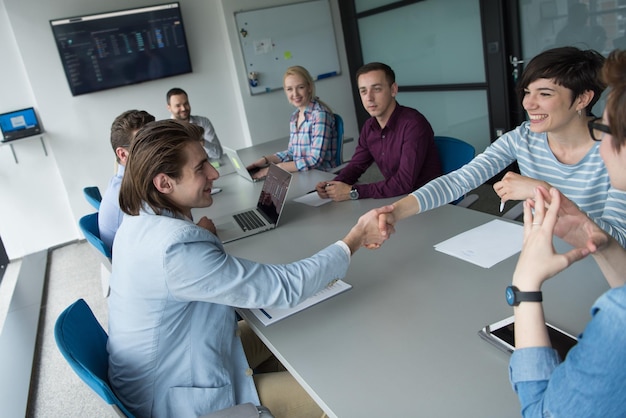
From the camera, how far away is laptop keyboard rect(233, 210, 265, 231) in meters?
2.32

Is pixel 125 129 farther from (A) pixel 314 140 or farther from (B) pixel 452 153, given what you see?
(B) pixel 452 153

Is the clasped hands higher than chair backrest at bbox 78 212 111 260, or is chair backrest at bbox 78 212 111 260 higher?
the clasped hands

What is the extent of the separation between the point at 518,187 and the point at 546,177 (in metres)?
0.33

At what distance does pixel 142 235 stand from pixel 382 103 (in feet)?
5.47

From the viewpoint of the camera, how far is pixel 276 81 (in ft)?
19.2

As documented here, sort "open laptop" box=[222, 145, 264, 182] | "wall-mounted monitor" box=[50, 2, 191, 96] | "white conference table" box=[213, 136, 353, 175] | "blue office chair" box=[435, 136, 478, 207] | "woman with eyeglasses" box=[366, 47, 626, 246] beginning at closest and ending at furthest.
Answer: "woman with eyeglasses" box=[366, 47, 626, 246], "blue office chair" box=[435, 136, 478, 207], "open laptop" box=[222, 145, 264, 182], "white conference table" box=[213, 136, 353, 175], "wall-mounted monitor" box=[50, 2, 191, 96]

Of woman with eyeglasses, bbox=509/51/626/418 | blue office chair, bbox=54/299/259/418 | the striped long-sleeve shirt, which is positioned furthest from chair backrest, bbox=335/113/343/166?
woman with eyeglasses, bbox=509/51/626/418

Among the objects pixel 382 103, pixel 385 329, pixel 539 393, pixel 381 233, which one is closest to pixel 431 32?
pixel 382 103

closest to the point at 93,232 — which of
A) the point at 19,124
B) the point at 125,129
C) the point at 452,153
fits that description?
the point at 125,129

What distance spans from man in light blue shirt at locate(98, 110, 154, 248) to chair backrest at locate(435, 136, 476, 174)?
1573mm

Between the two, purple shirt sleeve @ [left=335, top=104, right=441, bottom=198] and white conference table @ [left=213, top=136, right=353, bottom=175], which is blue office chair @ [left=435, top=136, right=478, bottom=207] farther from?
white conference table @ [left=213, top=136, right=353, bottom=175]

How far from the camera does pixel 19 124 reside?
4.84 meters

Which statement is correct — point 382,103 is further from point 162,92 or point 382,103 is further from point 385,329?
point 162,92

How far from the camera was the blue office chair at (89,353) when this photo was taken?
3.85ft
